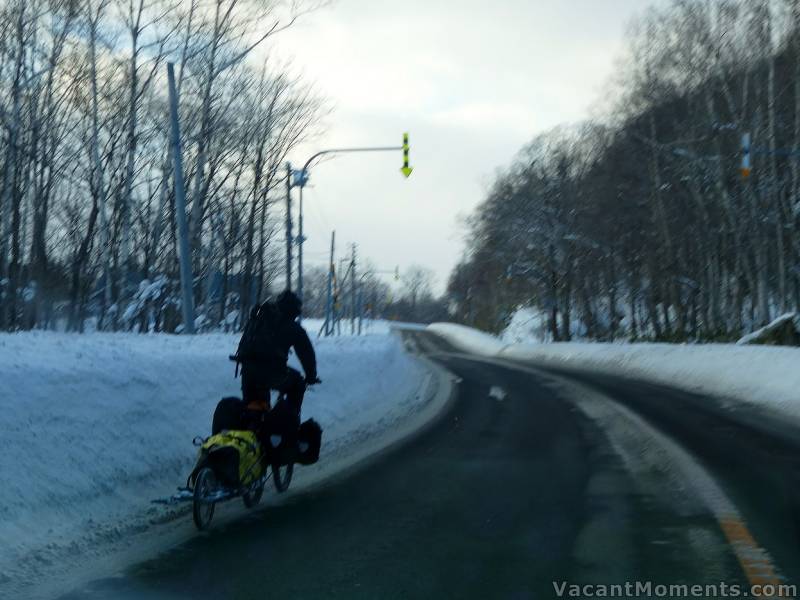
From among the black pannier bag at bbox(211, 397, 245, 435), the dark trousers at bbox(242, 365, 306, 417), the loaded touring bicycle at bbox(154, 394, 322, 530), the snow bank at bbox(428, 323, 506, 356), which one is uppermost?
the dark trousers at bbox(242, 365, 306, 417)

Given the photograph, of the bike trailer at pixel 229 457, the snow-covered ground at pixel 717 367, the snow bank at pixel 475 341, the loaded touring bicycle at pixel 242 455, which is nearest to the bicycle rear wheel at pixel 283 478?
the loaded touring bicycle at pixel 242 455

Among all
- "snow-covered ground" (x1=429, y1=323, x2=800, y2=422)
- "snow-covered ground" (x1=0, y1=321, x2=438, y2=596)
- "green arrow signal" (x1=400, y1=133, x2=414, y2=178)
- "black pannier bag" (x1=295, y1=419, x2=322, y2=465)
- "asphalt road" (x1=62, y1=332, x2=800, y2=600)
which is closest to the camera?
"asphalt road" (x1=62, y1=332, x2=800, y2=600)

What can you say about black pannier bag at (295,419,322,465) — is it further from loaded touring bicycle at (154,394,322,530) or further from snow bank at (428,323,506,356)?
snow bank at (428,323,506,356)

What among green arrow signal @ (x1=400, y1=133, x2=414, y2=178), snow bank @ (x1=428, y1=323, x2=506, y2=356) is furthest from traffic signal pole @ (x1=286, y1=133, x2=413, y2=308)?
snow bank @ (x1=428, y1=323, x2=506, y2=356)

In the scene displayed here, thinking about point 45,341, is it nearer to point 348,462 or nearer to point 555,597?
point 348,462

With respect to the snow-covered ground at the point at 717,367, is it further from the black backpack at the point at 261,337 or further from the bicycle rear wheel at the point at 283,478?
the black backpack at the point at 261,337

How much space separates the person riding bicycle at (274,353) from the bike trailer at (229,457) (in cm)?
57

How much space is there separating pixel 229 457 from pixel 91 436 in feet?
5.67

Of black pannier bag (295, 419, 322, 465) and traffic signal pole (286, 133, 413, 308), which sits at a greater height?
traffic signal pole (286, 133, 413, 308)

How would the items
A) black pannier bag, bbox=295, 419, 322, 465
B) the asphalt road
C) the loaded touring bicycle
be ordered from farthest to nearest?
black pannier bag, bbox=295, 419, 322, 465 → the loaded touring bicycle → the asphalt road

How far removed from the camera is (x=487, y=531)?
266 inches

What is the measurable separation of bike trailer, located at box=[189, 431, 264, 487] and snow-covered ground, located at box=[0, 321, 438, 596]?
80 centimetres

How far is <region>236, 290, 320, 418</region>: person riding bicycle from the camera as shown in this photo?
7762 millimetres

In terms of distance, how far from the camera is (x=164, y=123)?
34531mm
